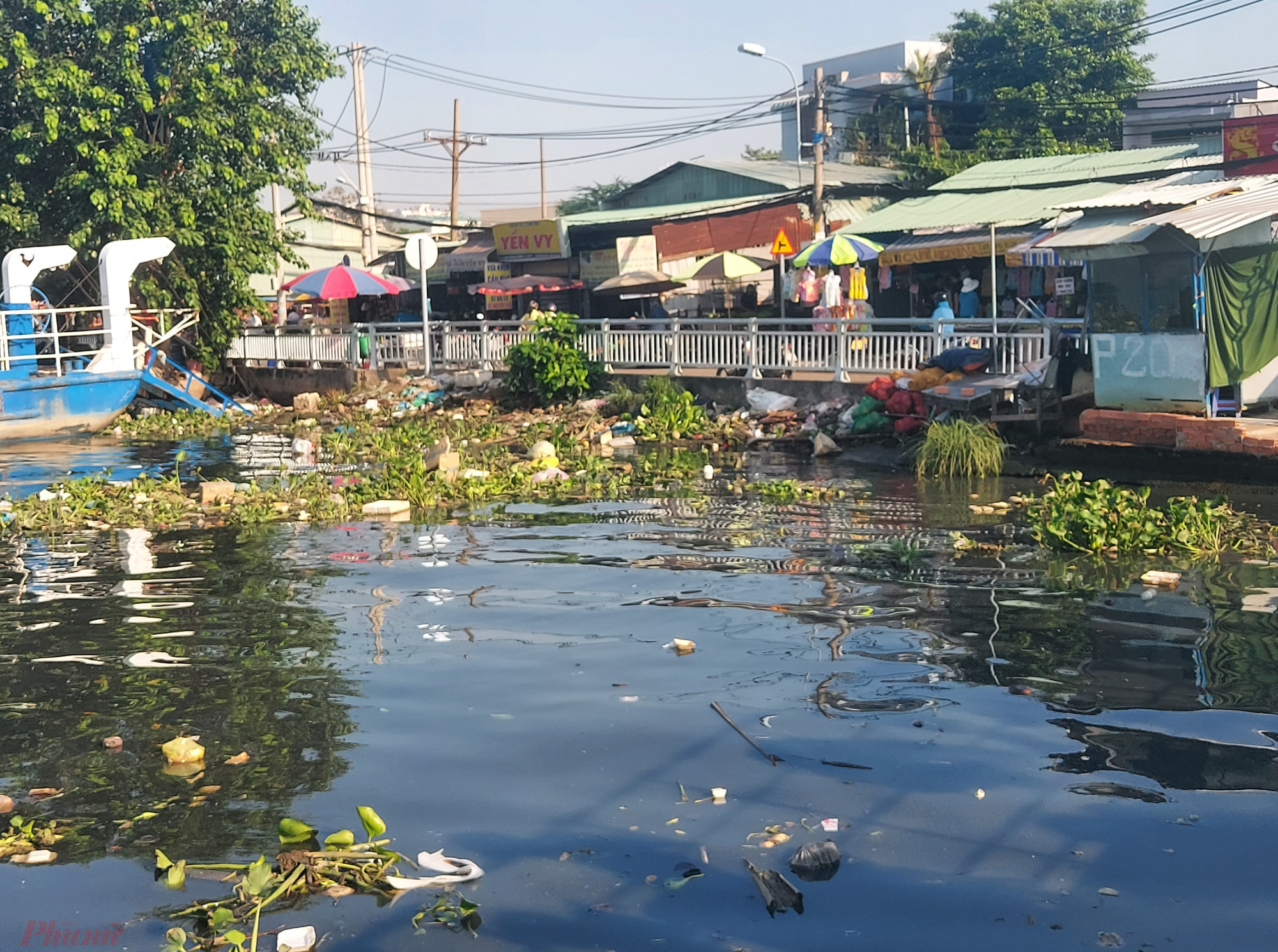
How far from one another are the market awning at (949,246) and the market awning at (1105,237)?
733 centimetres

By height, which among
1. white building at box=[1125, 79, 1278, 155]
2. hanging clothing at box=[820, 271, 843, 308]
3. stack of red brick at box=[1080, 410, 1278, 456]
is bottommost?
stack of red brick at box=[1080, 410, 1278, 456]

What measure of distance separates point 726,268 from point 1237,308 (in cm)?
1237

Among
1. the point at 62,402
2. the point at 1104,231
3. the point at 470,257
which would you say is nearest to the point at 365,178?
the point at 470,257

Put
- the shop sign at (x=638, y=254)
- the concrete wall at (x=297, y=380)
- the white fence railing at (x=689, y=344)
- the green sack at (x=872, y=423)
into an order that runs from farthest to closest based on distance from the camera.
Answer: the shop sign at (x=638, y=254)
the concrete wall at (x=297, y=380)
the white fence railing at (x=689, y=344)
the green sack at (x=872, y=423)

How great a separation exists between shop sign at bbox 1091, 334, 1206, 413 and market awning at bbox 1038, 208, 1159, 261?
2.95 ft

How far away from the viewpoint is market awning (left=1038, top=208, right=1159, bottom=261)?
13.1m

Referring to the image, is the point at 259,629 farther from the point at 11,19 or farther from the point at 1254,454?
the point at 11,19

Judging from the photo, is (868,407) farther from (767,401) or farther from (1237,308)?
(1237,308)

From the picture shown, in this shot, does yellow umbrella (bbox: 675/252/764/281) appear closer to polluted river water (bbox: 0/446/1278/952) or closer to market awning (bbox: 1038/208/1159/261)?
market awning (bbox: 1038/208/1159/261)

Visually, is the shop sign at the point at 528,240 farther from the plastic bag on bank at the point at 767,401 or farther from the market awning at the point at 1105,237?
the market awning at the point at 1105,237

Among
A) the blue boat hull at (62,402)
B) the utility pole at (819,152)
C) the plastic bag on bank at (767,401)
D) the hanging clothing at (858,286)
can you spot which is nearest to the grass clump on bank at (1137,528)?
the plastic bag on bank at (767,401)

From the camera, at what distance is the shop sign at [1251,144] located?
1997 centimetres

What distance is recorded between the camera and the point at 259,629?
8.01 m

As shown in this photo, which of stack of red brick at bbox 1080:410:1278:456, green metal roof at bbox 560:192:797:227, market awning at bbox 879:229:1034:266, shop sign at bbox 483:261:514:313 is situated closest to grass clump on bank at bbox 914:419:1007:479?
stack of red brick at bbox 1080:410:1278:456
